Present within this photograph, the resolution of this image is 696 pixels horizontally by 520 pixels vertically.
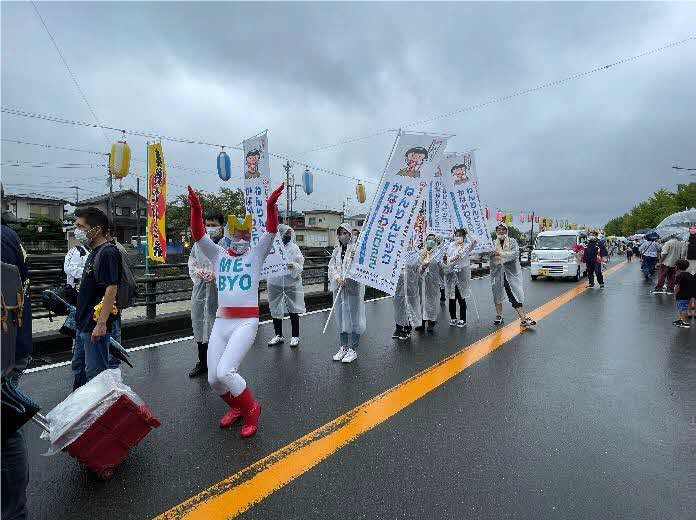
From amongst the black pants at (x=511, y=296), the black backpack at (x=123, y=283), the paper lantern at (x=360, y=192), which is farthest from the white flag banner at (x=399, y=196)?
the paper lantern at (x=360, y=192)

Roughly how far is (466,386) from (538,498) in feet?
6.78

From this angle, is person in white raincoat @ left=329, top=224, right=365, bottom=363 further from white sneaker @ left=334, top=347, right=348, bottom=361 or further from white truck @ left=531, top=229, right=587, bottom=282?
white truck @ left=531, top=229, right=587, bottom=282

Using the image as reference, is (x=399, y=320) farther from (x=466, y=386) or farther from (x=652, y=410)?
(x=652, y=410)

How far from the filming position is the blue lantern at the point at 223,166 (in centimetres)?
1616

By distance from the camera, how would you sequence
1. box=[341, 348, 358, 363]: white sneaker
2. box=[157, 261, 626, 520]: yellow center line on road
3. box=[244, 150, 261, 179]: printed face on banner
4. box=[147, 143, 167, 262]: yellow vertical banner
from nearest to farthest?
box=[157, 261, 626, 520]: yellow center line on road < box=[341, 348, 358, 363]: white sneaker < box=[244, 150, 261, 179]: printed face on banner < box=[147, 143, 167, 262]: yellow vertical banner

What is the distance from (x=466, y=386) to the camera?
477 centimetres

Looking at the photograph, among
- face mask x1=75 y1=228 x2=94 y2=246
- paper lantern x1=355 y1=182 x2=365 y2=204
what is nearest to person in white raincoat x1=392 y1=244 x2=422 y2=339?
face mask x1=75 y1=228 x2=94 y2=246

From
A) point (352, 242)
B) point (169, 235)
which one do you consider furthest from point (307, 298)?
point (169, 235)

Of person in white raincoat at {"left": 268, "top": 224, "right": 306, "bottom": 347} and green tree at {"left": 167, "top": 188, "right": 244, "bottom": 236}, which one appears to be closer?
person in white raincoat at {"left": 268, "top": 224, "right": 306, "bottom": 347}

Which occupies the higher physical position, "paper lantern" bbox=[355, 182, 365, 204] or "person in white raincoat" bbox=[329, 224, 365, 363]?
"paper lantern" bbox=[355, 182, 365, 204]

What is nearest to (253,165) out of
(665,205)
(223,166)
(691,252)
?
(691,252)

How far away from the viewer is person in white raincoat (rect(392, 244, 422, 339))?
7169 millimetres

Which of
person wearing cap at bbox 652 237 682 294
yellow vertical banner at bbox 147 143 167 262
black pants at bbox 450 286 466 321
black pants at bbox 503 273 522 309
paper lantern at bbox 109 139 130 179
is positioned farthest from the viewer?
paper lantern at bbox 109 139 130 179

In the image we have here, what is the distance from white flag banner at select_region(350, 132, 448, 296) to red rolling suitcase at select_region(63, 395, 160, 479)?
336 cm
